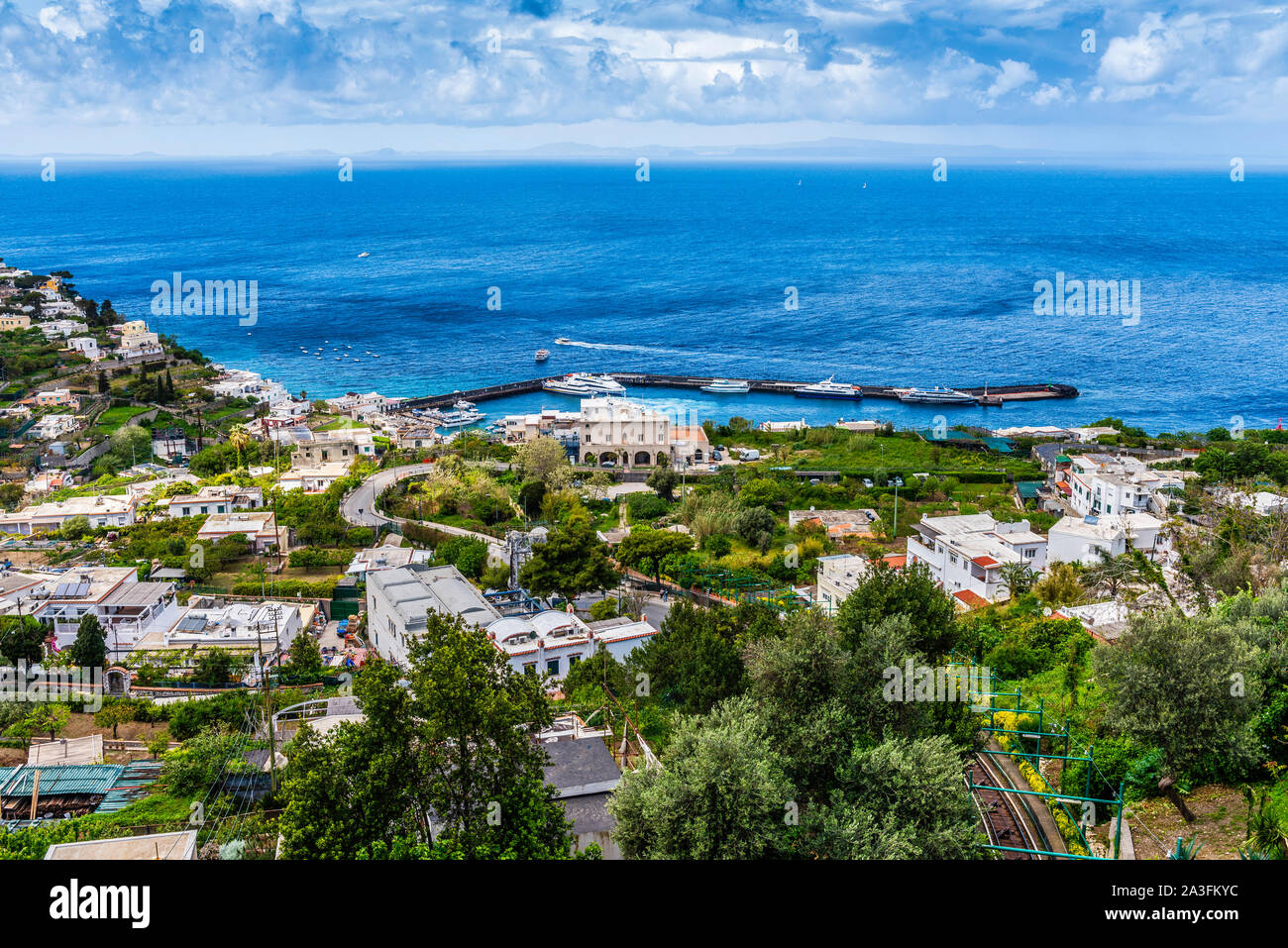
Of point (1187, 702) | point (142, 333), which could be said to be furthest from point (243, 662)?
point (142, 333)

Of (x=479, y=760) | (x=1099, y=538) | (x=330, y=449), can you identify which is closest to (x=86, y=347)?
(x=330, y=449)

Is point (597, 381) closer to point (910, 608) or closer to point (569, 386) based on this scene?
point (569, 386)

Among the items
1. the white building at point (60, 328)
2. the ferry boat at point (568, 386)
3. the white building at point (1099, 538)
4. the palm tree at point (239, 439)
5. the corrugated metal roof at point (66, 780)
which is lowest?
Answer: the corrugated metal roof at point (66, 780)

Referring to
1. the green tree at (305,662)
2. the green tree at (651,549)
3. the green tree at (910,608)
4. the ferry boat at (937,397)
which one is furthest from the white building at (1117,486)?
the green tree at (305,662)

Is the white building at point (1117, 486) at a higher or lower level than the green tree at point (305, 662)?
higher

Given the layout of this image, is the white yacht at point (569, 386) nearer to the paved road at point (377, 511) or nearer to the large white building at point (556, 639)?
the paved road at point (377, 511)
